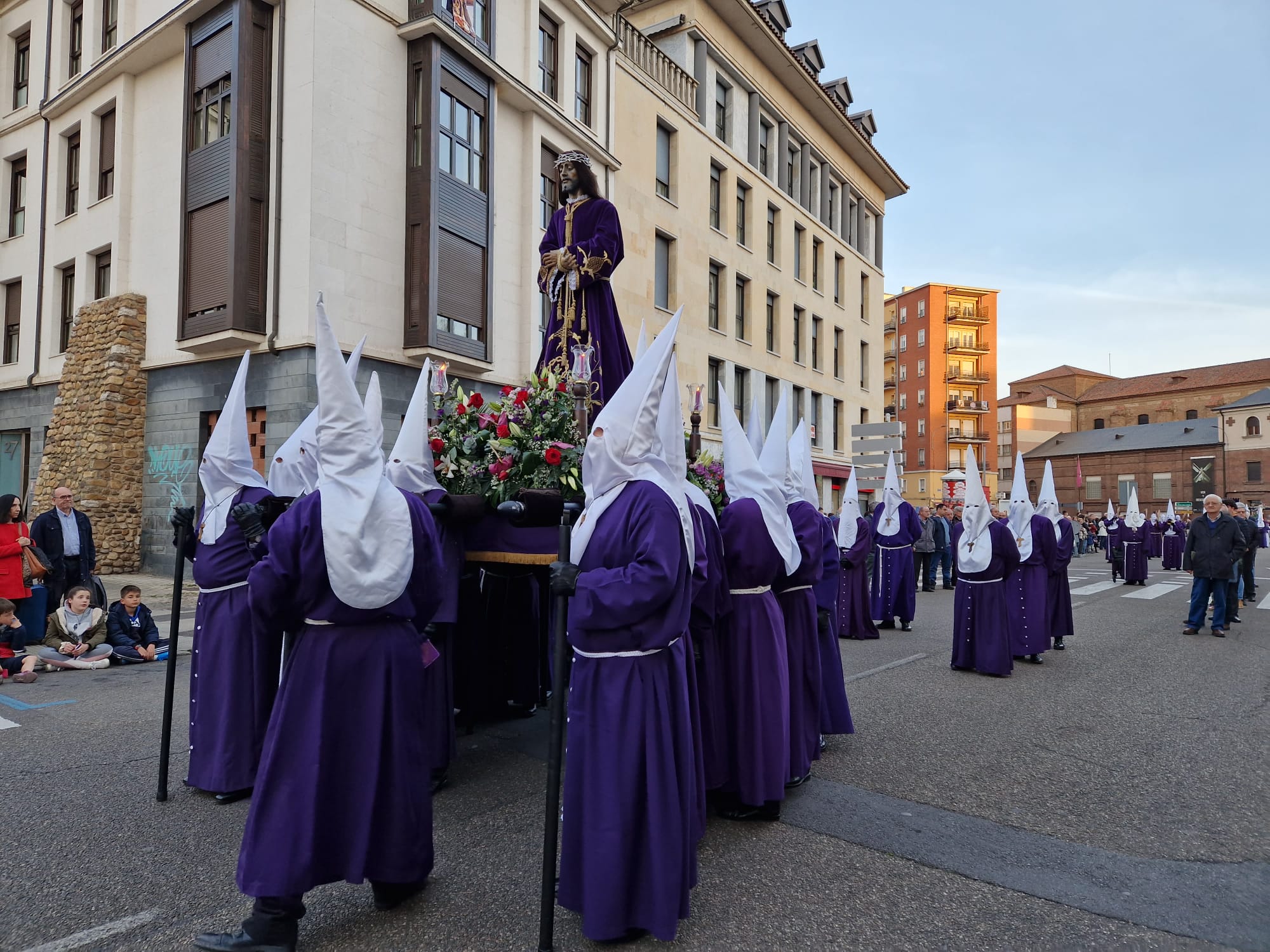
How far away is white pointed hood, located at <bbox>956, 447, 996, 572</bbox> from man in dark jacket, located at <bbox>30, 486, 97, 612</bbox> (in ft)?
32.9

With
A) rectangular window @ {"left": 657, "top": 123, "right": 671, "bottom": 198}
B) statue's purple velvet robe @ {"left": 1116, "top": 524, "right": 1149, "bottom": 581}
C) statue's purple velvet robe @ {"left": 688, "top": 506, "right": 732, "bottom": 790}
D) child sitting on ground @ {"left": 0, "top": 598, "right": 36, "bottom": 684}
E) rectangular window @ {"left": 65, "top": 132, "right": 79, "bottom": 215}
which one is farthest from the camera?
rectangular window @ {"left": 657, "top": 123, "right": 671, "bottom": 198}

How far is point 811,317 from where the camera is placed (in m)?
32.0

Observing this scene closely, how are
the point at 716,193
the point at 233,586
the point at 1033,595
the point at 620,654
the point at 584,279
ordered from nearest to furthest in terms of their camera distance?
the point at 620,654, the point at 233,586, the point at 584,279, the point at 1033,595, the point at 716,193

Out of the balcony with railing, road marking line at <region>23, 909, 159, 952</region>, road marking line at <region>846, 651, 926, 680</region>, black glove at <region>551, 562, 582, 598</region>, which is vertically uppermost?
the balcony with railing

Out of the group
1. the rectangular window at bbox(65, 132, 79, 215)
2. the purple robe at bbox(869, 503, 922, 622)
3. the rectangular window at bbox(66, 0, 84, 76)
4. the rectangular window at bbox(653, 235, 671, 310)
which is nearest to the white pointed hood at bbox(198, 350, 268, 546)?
the purple robe at bbox(869, 503, 922, 622)

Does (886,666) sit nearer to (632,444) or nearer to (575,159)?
(575,159)

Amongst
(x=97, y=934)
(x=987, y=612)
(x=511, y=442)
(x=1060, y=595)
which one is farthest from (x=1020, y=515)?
(x=97, y=934)

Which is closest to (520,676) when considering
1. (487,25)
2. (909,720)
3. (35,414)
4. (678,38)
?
(909,720)

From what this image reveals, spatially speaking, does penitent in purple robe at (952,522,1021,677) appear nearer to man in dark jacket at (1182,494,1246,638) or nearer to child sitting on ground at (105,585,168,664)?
man in dark jacket at (1182,494,1246,638)

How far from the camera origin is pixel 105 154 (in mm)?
18719

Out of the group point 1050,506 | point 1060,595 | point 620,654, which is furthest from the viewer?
point 1050,506

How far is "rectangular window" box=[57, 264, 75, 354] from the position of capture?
63.7ft

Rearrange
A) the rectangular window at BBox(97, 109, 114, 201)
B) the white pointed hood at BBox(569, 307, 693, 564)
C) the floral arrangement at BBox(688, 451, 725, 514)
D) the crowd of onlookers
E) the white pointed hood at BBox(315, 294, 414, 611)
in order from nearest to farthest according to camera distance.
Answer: the white pointed hood at BBox(315, 294, 414, 611), the white pointed hood at BBox(569, 307, 693, 564), the floral arrangement at BBox(688, 451, 725, 514), the crowd of onlookers, the rectangular window at BBox(97, 109, 114, 201)

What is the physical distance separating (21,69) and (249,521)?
24.8 metres
